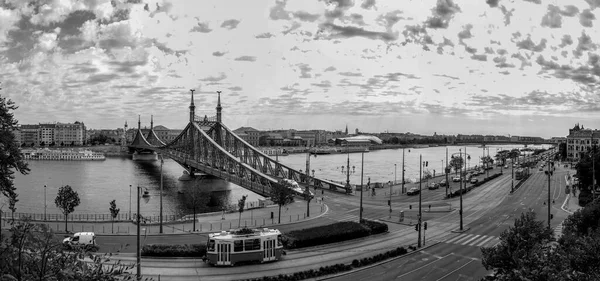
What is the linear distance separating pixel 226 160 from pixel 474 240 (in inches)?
2140

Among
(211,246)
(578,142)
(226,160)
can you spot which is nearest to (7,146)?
(211,246)

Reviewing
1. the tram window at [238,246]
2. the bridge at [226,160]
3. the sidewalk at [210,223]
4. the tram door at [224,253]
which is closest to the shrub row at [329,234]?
the tram window at [238,246]

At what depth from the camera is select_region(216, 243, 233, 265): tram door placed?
26000 millimetres

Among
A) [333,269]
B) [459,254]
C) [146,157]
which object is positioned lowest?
[146,157]

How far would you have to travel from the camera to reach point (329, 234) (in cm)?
3194

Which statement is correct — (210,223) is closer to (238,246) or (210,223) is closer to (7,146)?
(238,246)

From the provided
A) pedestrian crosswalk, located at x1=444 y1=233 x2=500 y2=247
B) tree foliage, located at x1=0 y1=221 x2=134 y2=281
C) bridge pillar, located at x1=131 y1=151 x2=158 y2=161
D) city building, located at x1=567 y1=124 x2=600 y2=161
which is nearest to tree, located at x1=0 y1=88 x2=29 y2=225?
tree foliage, located at x1=0 y1=221 x2=134 y2=281

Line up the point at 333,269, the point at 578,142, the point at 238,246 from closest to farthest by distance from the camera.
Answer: the point at 333,269 < the point at 238,246 < the point at 578,142

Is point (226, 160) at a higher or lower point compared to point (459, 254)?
higher

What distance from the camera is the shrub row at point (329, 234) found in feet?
100

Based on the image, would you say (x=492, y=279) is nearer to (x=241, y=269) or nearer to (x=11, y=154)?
(x=241, y=269)

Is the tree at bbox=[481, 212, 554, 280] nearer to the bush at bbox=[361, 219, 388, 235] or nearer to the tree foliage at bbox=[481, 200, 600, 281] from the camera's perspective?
the tree foliage at bbox=[481, 200, 600, 281]

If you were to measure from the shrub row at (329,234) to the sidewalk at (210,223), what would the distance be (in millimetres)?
5969

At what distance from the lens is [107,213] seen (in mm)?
52094
